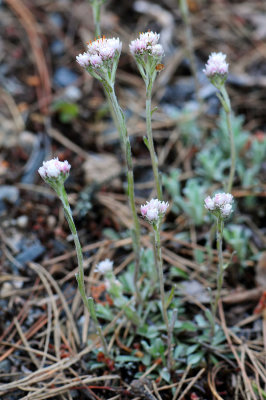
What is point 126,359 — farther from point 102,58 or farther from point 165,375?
point 102,58

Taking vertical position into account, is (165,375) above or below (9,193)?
below

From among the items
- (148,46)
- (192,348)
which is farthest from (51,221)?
(148,46)

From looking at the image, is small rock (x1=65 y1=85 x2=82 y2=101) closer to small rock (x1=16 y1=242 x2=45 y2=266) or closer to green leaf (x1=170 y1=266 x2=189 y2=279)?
small rock (x1=16 y1=242 x2=45 y2=266)

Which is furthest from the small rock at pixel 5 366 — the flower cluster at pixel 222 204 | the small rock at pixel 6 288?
the flower cluster at pixel 222 204

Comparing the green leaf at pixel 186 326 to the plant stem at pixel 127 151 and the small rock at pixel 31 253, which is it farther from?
the small rock at pixel 31 253

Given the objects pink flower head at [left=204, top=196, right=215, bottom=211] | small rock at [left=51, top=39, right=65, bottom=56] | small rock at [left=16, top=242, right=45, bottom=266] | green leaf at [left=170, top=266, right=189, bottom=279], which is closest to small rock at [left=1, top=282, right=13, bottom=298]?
small rock at [left=16, top=242, right=45, bottom=266]
